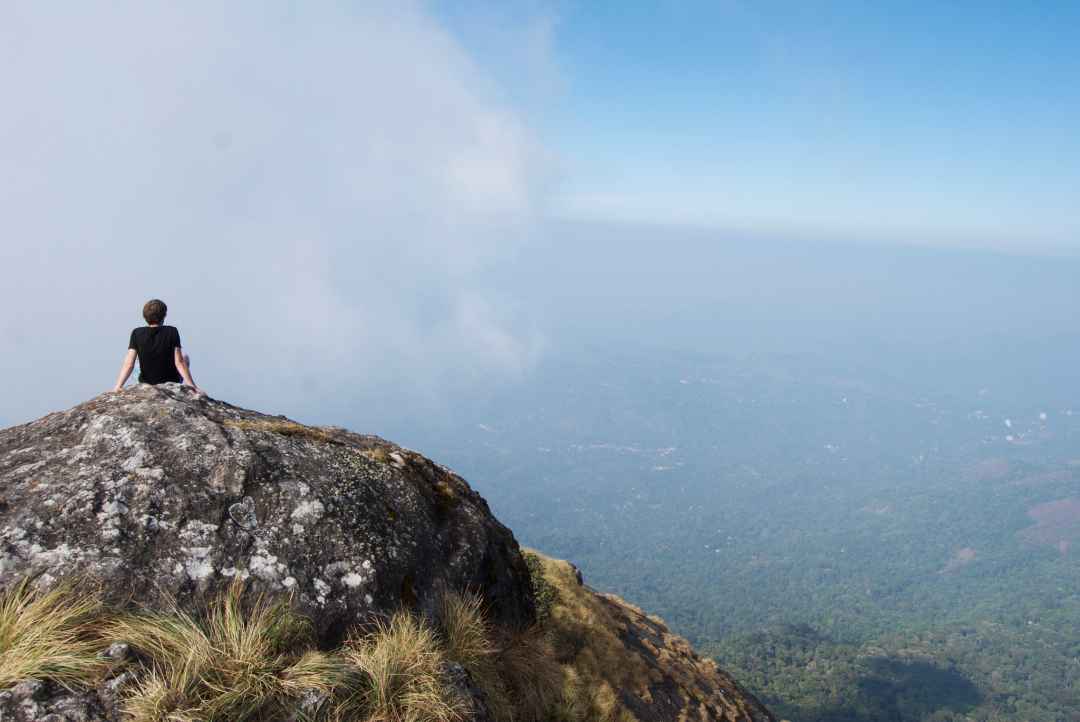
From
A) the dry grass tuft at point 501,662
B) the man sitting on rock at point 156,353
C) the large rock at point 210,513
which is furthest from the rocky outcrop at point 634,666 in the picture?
the man sitting on rock at point 156,353

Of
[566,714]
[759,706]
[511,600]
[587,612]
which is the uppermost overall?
[511,600]

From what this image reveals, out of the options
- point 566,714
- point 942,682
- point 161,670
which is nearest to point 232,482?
point 161,670

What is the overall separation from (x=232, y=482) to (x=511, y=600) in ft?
17.6

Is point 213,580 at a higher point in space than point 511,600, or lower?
higher

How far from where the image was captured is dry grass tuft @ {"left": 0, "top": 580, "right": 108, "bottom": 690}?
4.63 m

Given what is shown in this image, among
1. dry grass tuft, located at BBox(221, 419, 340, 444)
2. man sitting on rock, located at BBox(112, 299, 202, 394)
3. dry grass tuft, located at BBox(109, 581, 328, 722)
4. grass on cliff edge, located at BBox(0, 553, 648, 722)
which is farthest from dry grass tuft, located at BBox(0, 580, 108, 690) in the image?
man sitting on rock, located at BBox(112, 299, 202, 394)

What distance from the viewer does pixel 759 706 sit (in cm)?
1623

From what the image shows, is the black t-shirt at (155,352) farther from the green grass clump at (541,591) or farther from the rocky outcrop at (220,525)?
the green grass clump at (541,591)

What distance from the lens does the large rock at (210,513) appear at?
622 centimetres

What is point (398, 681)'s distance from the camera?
19.3ft

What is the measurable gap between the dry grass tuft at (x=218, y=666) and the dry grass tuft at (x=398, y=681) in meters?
0.34

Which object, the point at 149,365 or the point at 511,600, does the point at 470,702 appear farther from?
the point at 149,365

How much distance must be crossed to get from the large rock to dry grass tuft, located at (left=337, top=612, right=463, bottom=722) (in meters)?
0.70

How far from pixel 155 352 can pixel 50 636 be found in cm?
619
